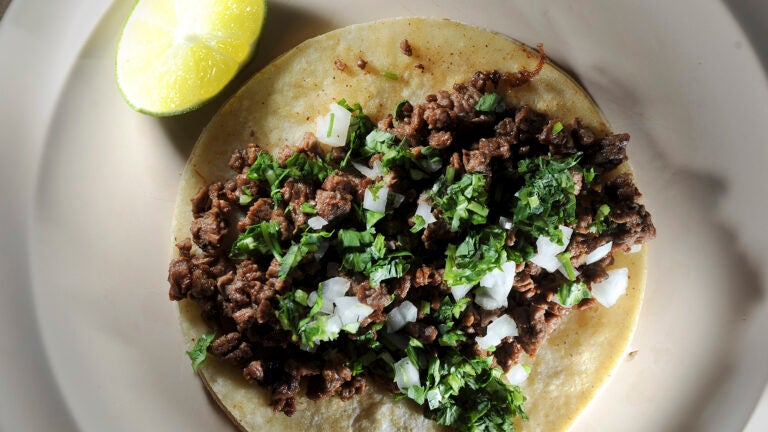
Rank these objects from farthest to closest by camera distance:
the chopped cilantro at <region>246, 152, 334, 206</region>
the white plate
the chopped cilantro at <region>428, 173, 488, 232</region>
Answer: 1. the white plate
2. the chopped cilantro at <region>246, 152, 334, 206</region>
3. the chopped cilantro at <region>428, 173, 488, 232</region>

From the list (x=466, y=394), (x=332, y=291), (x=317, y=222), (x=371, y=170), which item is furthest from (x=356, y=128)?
(x=466, y=394)

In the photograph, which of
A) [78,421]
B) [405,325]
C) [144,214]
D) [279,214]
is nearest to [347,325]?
[405,325]

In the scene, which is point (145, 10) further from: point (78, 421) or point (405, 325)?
point (78, 421)

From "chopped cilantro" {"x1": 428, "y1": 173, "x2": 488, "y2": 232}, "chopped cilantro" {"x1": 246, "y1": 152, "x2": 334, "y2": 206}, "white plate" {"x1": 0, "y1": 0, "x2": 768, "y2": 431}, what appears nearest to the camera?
"chopped cilantro" {"x1": 428, "y1": 173, "x2": 488, "y2": 232}

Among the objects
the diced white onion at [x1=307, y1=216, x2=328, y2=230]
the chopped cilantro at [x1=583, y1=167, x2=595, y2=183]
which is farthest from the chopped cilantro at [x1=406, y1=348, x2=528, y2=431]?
the chopped cilantro at [x1=583, y1=167, x2=595, y2=183]

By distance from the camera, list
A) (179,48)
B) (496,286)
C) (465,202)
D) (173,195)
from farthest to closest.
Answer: (173,195), (179,48), (496,286), (465,202)

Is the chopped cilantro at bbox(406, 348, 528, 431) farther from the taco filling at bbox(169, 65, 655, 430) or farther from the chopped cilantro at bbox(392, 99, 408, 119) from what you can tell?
the chopped cilantro at bbox(392, 99, 408, 119)

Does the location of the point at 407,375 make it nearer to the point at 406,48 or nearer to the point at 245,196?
the point at 245,196

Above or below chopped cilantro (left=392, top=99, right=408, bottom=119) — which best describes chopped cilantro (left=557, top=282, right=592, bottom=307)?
below
